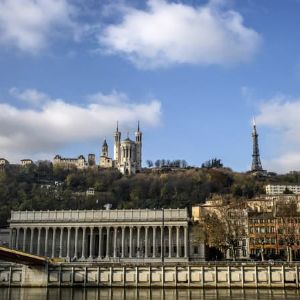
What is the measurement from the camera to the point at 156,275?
76062mm

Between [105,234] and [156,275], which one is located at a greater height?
[105,234]

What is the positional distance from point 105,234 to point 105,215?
16.9 ft

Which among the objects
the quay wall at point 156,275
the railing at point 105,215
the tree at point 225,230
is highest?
the railing at point 105,215

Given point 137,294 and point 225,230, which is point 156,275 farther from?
point 225,230

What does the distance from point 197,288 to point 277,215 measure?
2226 inches

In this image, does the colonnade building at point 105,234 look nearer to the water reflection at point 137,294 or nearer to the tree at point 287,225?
the tree at point 287,225

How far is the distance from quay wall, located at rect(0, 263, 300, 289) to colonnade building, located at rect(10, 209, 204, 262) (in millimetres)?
48880

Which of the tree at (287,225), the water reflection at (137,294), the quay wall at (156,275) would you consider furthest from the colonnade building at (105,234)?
the water reflection at (137,294)

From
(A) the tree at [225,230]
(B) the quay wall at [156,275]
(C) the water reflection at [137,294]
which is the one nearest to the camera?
(C) the water reflection at [137,294]

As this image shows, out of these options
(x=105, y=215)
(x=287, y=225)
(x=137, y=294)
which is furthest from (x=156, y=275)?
(x=105, y=215)

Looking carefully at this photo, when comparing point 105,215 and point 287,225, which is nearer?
point 287,225

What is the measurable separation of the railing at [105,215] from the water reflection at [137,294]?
5744 cm

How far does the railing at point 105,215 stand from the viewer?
130 metres

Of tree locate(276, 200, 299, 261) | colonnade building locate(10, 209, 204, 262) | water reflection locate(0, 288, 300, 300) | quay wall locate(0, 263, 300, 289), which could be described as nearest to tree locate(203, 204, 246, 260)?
tree locate(276, 200, 299, 261)
